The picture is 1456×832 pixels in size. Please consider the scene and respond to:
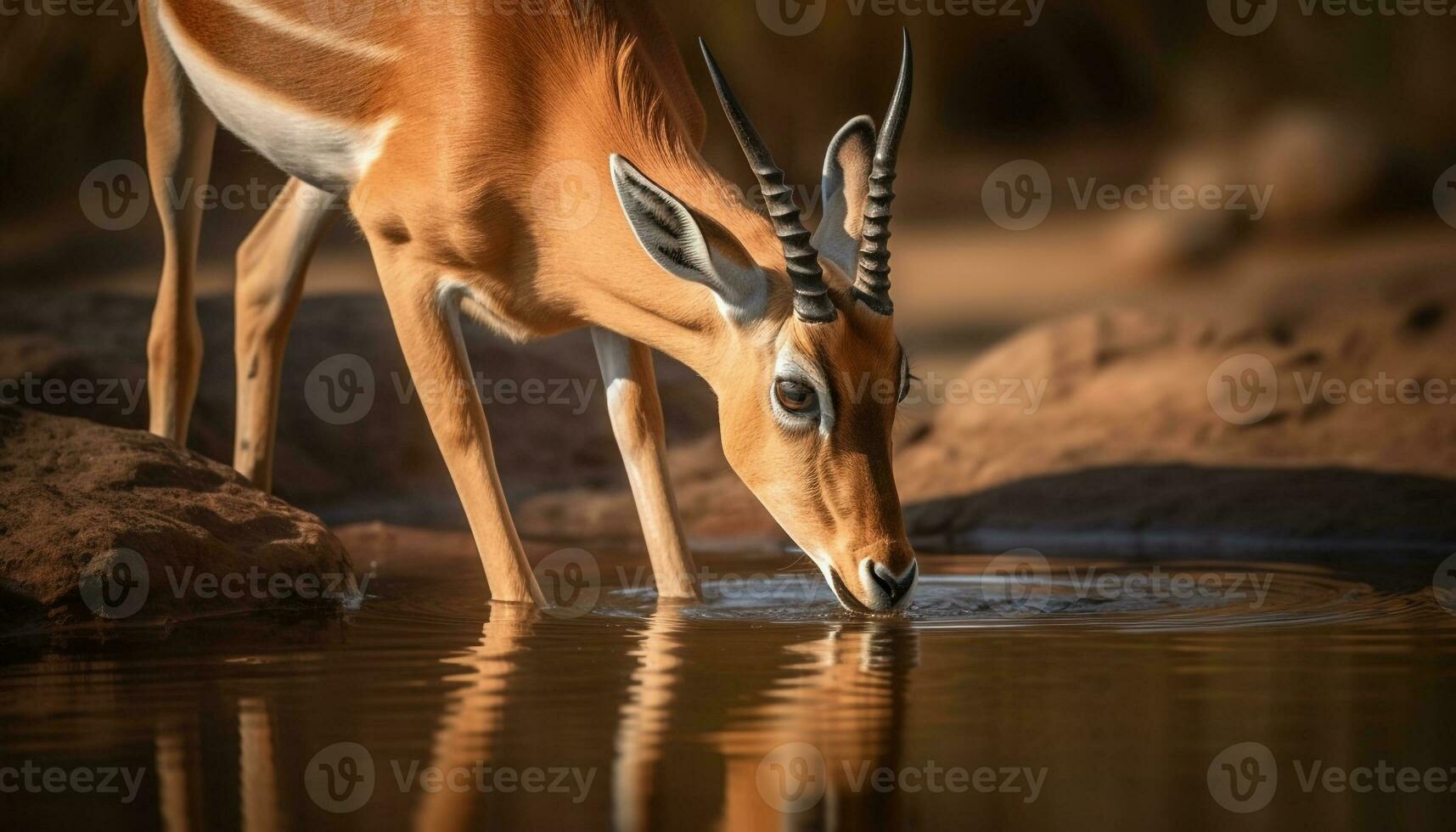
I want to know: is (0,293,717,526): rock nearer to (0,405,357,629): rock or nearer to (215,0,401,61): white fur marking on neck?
(0,405,357,629): rock

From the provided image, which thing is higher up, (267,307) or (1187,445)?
(267,307)

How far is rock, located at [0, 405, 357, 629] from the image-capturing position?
629 cm

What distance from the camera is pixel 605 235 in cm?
651

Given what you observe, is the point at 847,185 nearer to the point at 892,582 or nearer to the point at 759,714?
the point at 892,582

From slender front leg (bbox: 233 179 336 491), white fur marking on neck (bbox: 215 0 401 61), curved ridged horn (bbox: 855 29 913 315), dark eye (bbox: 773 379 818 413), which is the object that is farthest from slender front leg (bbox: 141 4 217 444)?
curved ridged horn (bbox: 855 29 913 315)

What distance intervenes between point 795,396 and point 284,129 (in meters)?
2.79

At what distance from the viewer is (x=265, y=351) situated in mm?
8500

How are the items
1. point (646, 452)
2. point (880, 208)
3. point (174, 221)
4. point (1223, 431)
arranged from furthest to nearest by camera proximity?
point (1223, 431) → point (174, 221) → point (646, 452) → point (880, 208)

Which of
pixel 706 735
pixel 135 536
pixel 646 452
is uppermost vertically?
pixel 646 452

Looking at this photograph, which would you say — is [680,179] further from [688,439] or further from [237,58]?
[688,439]

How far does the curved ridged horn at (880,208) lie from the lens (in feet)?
19.0

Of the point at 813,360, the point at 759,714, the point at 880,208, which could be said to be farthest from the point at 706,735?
the point at 880,208

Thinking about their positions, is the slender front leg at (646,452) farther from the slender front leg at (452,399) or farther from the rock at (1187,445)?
the rock at (1187,445)

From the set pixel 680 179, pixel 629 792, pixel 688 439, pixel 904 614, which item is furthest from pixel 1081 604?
pixel 688 439
